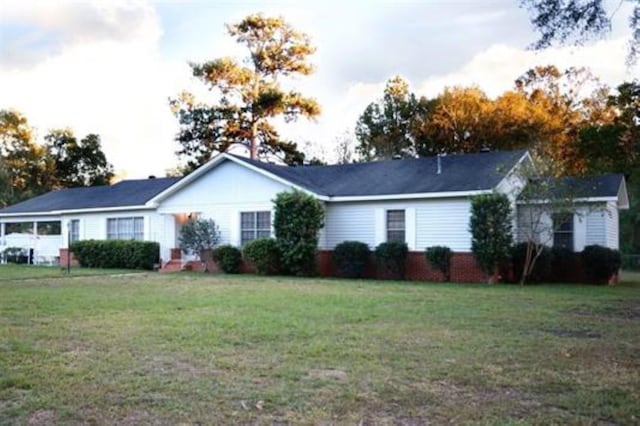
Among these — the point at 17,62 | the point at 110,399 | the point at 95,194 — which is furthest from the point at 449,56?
the point at 110,399

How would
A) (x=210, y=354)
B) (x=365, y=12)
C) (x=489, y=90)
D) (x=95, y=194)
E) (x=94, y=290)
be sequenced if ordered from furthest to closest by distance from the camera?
(x=489, y=90)
(x=95, y=194)
(x=365, y=12)
(x=94, y=290)
(x=210, y=354)

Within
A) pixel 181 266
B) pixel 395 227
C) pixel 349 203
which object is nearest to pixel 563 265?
pixel 395 227

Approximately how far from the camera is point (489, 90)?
133 ft

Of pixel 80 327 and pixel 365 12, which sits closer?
pixel 80 327

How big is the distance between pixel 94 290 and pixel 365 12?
9.88m

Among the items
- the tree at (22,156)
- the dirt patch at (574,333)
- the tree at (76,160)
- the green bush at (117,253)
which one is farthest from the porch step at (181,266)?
the tree at (76,160)

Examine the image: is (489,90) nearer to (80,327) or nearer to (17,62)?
(17,62)

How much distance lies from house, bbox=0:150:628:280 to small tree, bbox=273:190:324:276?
86 cm

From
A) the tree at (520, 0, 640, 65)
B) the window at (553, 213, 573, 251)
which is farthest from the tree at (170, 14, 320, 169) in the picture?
the tree at (520, 0, 640, 65)

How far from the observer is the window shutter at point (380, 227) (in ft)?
70.3

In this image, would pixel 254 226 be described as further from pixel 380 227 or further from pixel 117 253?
pixel 117 253

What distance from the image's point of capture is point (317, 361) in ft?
22.1

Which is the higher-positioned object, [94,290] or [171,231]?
[171,231]

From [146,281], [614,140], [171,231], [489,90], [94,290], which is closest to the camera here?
[94,290]
